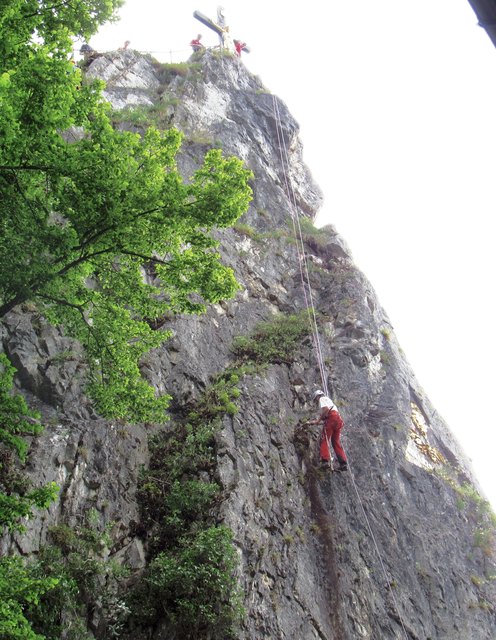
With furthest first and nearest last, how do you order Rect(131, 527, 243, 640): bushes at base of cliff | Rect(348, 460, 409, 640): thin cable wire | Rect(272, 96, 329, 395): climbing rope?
1. Rect(272, 96, 329, 395): climbing rope
2. Rect(348, 460, 409, 640): thin cable wire
3. Rect(131, 527, 243, 640): bushes at base of cliff

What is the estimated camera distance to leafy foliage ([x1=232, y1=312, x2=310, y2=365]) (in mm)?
14594

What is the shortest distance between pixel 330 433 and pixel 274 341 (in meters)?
3.56

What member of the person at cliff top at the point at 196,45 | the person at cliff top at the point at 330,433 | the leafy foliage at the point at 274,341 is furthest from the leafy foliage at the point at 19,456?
the person at cliff top at the point at 196,45

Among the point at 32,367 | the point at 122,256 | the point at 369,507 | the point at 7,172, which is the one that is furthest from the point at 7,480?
the point at 369,507

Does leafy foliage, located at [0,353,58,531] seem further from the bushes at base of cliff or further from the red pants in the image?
the red pants

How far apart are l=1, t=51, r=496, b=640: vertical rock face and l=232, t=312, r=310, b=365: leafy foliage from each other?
272 millimetres

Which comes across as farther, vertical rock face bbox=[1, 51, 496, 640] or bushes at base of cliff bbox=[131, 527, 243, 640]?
vertical rock face bbox=[1, 51, 496, 640]

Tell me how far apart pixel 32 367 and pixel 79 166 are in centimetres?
502

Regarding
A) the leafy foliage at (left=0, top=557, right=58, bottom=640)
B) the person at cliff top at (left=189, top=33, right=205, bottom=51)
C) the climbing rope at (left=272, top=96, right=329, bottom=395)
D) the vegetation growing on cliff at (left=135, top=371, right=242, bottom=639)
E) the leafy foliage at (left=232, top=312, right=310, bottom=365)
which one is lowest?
the leafy foliage at (left=0, top=557, right=58, bottom=640)

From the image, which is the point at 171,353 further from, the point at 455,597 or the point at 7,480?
the point at 455,597

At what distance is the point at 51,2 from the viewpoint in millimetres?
8305

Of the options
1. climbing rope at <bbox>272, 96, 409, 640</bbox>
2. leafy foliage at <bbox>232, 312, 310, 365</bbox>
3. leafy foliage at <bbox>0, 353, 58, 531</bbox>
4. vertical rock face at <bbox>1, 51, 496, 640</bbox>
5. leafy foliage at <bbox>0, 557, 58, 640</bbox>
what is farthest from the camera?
leafy foliage at <bbox>232, 312, 310, 365</bbox>

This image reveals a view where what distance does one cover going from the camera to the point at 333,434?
1245cm

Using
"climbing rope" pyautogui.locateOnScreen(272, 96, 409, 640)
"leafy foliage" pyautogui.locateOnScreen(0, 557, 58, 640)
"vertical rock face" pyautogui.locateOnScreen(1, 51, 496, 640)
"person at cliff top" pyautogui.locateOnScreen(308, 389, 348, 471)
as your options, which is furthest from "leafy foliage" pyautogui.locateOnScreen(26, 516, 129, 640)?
"climbing rope" pyautogui.locateOnScreen(272, 96, 409, 640)
